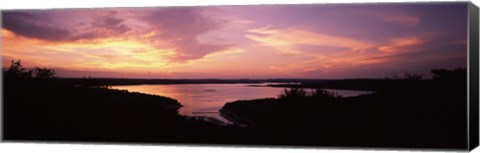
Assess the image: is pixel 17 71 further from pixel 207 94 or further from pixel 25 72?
pixel 207 94

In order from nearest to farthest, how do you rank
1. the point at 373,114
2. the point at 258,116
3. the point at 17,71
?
the point at 373,114
the point at 258,116
the point at 17,71

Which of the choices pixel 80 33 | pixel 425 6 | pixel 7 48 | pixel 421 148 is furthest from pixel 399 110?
Answer: pixel 7 48

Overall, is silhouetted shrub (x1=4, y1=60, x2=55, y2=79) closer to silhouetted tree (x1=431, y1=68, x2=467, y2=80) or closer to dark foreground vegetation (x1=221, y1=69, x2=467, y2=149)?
dark foreground vegetation (x1=221, y1=69, x2=467, y2=149)

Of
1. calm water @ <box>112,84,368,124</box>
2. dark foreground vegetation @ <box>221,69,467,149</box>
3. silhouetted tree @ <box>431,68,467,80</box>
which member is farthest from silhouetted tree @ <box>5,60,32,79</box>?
silhouetted tree @ <box>431,68,467,80</box>

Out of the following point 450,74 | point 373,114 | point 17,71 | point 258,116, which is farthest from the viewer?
point 17,71

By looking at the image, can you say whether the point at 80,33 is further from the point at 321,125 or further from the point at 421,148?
the point at 421,148

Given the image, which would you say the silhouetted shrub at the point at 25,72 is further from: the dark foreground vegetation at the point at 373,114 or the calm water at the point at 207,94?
the dark foreground vegetation at the point at 373,114

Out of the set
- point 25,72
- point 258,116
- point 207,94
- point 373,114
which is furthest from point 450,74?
point 25,72
